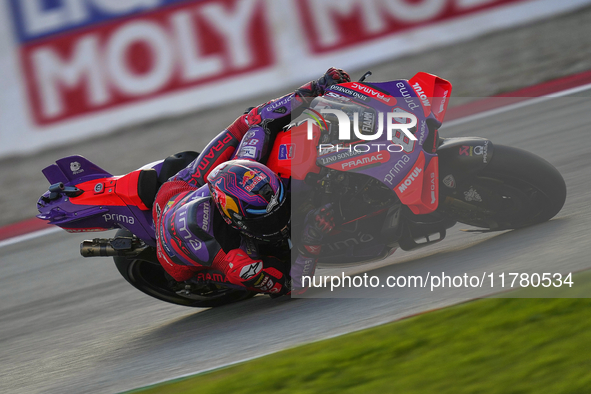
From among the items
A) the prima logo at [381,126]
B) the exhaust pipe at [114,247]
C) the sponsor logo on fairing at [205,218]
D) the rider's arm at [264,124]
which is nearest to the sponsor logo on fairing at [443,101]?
the prima logo at [381,126]

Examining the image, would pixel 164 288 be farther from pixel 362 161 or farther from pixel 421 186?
pixel 421 186

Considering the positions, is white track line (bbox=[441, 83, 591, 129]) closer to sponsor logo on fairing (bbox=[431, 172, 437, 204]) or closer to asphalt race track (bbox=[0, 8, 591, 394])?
asphalt race track (bbox=[0, 8, 591, 394])

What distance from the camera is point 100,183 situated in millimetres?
4602

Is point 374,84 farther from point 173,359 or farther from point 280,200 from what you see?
point 173,359

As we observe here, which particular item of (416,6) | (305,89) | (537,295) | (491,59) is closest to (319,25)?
(416,6)

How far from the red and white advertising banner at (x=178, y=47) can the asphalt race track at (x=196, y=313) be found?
150 inches

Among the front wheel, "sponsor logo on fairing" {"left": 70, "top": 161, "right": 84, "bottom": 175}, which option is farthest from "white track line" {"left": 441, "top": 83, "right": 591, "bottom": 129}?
"sponsor logo on fairing" {"left": 70, "top": 161, "right": 84, "bottom": 175}

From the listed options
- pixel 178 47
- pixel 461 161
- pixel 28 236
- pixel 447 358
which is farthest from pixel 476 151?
pixel 178 47

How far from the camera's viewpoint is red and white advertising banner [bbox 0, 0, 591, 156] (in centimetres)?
934

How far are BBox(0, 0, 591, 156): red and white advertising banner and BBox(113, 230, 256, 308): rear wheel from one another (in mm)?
5302

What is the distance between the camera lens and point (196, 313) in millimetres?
4840

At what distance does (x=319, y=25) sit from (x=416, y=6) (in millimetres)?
1447

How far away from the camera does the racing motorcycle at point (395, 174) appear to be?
3590mm

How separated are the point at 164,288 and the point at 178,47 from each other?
562 centimetres
